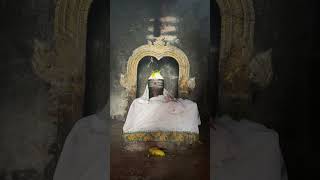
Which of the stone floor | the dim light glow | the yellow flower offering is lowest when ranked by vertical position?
the stone floor

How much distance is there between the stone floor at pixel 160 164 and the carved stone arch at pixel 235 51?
0.67 metres

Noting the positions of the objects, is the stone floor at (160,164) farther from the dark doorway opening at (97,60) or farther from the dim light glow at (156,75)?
the dim light glow at (156,75)

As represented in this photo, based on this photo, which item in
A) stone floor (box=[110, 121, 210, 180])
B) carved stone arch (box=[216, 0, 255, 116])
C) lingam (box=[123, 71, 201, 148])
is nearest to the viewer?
stone floor (box=[110, 121, 210, 180])

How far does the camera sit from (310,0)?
15.6ft

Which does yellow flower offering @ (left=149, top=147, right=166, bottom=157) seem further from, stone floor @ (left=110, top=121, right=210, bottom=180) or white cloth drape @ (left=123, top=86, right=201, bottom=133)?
white cloth drape @ (left=123, top=86, right=201, bottom=133)

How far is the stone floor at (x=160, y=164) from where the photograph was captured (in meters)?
4.33

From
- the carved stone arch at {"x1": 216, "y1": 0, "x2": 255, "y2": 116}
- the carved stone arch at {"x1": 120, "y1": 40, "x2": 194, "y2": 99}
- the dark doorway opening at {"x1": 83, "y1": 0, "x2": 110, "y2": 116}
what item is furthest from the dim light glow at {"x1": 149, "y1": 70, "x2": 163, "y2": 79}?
the carved stone arch at {"x1": 216, "y1": 0, "x2": 255, "y2": 116}

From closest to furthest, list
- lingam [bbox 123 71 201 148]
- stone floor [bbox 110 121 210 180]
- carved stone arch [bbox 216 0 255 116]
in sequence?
stone floor [bbox 110 121 210 180]
lingam [bbox 123 71 201 148]
carved stone arch [bbox 216 0 255 116]

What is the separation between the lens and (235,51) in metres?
4.68

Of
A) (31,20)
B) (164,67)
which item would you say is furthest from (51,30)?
(164,67)

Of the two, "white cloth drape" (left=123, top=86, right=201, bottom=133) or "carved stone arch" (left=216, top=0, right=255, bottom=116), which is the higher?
"carved stone arch" (left=216, top=0, right=255, bottom=116)

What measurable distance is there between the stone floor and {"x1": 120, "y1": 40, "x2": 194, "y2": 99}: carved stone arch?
2.20 feet

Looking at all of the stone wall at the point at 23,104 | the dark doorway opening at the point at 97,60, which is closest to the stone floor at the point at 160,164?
the dark doorway opening at the point at 97,60

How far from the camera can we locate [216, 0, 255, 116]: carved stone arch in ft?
15.3
